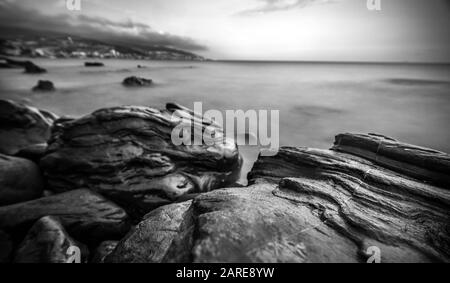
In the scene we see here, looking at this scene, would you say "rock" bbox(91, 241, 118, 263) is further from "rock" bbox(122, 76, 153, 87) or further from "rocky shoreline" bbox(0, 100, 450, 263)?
"rock" bbox(122, 76, 153, 87)

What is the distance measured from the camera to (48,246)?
316 centimetres

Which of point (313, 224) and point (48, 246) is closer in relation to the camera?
point (313, 224)

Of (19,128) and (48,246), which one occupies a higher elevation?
(19,128)

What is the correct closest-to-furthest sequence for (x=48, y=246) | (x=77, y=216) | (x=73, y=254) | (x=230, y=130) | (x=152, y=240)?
1. (x=152, y=240)
2. (x=48, y=246)
3. (x=73, y=254)
4. (x=77, y=216)
5. (x=230, y=130)

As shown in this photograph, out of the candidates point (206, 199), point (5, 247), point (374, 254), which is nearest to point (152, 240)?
point (206, 199)

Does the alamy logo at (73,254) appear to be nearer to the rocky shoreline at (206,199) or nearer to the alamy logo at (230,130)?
the rocky shoreline at (206,199)

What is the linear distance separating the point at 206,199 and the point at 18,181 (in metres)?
4.83

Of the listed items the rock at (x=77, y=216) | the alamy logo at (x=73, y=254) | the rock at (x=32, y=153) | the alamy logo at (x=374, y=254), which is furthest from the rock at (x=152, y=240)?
the rock at (x=32, y=153)

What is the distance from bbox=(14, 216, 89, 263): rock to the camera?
10.0 ft

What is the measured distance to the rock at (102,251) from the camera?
138 inches

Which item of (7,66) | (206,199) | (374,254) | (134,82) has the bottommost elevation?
(374,254)

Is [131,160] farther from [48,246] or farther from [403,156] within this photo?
[403,156]

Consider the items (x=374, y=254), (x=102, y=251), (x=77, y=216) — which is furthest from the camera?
(x=77, y=216)

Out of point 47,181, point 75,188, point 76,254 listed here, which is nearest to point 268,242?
point 76,254
